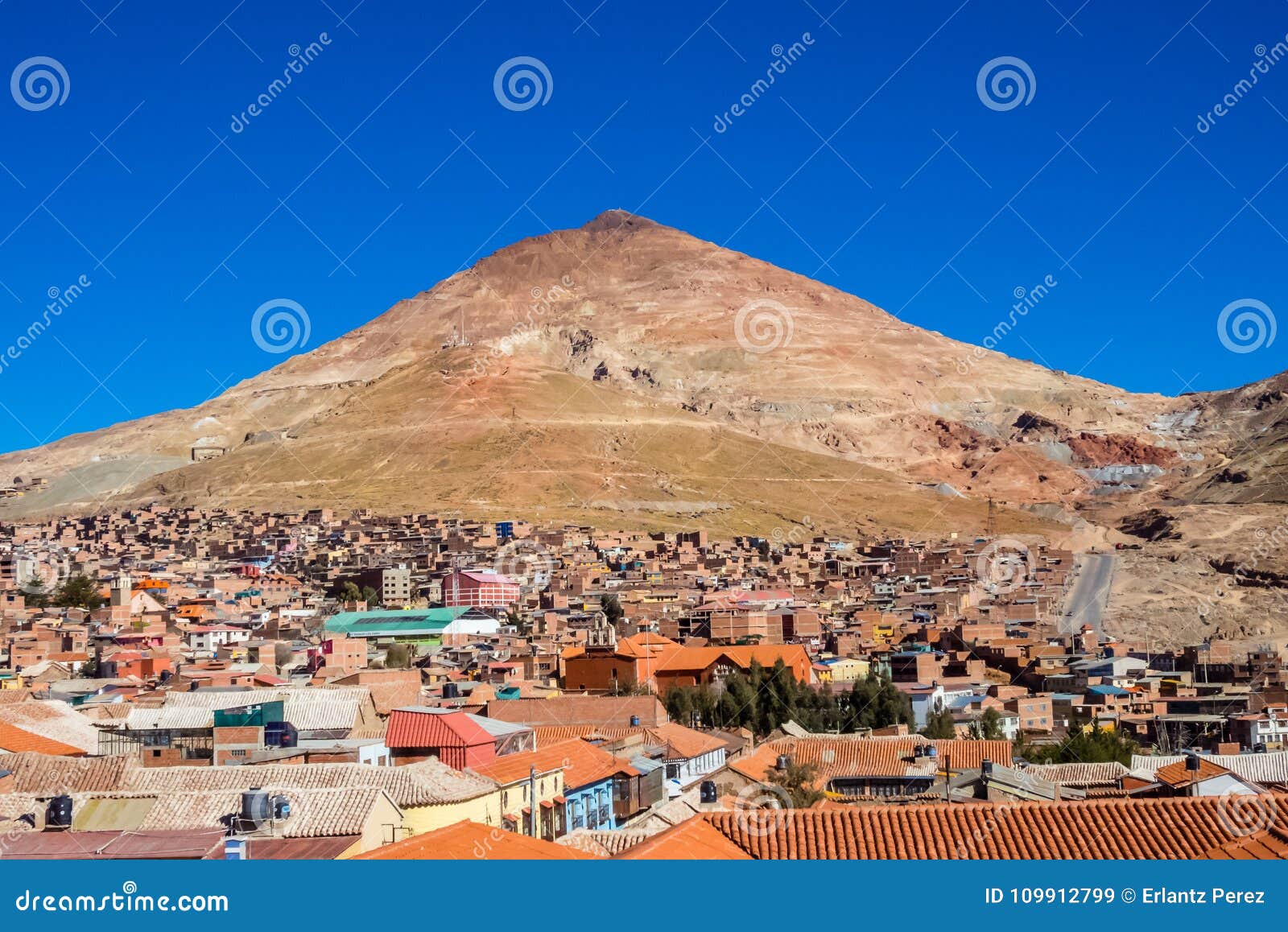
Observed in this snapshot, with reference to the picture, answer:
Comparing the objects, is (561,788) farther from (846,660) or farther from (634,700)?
(846,660)

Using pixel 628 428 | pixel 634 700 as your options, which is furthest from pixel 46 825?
pixel 628 428

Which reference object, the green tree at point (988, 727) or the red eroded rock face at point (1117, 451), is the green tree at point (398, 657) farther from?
the red eroded rock face at point (1117, 451)

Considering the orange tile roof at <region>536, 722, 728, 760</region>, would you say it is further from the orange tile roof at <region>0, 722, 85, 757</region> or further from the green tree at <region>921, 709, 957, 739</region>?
the orange tile roof at <region>0, 722, 85, 757</region>

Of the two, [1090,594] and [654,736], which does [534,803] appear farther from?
[1090,594]

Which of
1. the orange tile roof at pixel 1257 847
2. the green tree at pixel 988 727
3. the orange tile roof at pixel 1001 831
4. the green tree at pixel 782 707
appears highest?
the orange tile roof at pixel 1257 847

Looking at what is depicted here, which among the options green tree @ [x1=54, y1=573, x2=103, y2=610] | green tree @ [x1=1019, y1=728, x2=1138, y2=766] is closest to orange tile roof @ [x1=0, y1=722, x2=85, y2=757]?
green tree @ [x1=1019, y1=728, x2=1138, y2=766]

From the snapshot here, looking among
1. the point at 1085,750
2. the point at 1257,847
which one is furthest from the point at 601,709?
the point at 1257,847

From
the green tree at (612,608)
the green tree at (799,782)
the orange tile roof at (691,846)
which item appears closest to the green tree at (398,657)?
the green tree at (612,608)
